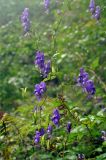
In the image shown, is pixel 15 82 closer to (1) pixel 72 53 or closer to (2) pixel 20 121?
(1) pixel 72 53

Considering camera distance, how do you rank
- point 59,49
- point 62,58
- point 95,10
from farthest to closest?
point 59,49, point 62,58, point 95,10

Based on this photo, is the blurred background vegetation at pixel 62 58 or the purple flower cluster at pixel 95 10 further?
the blurred background vegetation at pixel 62 58

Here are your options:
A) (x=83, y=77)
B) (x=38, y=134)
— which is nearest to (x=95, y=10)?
(x=83, y=77)

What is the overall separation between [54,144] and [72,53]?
1.75m

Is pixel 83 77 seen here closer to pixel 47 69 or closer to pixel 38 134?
pixel 47 69

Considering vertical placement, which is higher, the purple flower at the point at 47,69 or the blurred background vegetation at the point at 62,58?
the blurred background vegetation at the point at 62,58

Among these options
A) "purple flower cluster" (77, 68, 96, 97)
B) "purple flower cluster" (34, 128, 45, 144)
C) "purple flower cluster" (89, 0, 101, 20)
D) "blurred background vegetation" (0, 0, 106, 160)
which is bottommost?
"purple flower cluster" (34, 128, 45, 144)

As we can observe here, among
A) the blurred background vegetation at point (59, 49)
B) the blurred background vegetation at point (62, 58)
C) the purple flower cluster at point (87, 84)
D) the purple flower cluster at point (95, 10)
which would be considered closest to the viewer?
the purple flower cluster at point (87, 84)

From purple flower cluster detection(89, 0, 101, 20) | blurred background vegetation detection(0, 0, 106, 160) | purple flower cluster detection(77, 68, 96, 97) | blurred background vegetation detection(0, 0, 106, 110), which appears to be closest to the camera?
purple flower cluster detection(77, 68, 96, 97)

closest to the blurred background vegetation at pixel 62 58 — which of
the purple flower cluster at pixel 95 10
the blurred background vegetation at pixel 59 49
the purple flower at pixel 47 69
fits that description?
the blurred background vegetation at pixel 59 49

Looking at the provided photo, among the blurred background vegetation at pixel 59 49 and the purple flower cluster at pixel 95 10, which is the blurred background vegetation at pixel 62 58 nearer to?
the blurred background vegetation at pixel 59 49

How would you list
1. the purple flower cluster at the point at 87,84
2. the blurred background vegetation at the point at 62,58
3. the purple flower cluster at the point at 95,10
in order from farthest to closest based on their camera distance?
the blurred background vegetation at the point at 62,58
the purple flower cluster at the point at 95,10
the purple flower cluster at the point at 87,84

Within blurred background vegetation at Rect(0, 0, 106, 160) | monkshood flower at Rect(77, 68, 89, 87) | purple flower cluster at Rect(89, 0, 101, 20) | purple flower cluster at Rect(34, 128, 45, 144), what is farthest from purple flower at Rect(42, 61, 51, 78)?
blurred background vegetation at Rect(0, 0, 106, 160)

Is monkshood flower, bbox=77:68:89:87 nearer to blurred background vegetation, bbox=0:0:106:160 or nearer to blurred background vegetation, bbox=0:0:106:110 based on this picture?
blurred background vegetation, bbox=0:0:106:160
